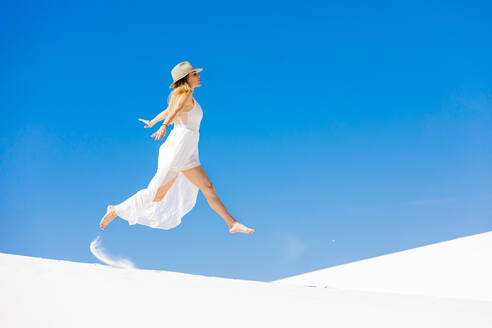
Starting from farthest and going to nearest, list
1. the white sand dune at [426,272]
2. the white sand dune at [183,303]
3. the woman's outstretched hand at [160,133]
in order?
the white sand dune at [426,272] → the woman's outstretched hand at [160,133] → the white sand dune at [183,303]

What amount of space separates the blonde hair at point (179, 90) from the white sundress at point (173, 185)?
198 mm

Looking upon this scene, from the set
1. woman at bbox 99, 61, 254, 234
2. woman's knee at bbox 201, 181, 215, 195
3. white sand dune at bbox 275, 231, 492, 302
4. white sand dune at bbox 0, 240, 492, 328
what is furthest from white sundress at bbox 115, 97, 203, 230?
white sand dune at bbox 275, 231, 492, 302

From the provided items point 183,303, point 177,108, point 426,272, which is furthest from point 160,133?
point 426,272

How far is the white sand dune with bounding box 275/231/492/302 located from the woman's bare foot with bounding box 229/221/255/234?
539 cm

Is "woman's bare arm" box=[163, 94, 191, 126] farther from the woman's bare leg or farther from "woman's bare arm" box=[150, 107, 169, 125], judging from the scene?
the woman's bare leg

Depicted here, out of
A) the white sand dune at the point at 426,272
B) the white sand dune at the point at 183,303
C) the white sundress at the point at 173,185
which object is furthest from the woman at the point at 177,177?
the white sand dune at the point at 426,272

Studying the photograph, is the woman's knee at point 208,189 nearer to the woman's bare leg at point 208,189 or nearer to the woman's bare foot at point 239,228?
the woman's bare leg at point 208,189

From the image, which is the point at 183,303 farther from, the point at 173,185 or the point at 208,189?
the point at 173,185

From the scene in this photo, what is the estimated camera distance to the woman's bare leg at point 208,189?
7270mm

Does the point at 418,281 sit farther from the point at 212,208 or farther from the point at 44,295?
the point at 44,295

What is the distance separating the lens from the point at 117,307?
482cm

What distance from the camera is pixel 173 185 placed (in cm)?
748

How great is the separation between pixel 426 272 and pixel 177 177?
798 cm

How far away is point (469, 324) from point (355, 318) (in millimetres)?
A: 1119
